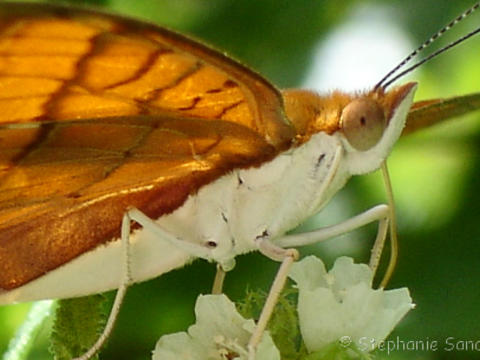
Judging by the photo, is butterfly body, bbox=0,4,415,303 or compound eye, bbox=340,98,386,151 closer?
butterfly body, bbox=0,4,415,303

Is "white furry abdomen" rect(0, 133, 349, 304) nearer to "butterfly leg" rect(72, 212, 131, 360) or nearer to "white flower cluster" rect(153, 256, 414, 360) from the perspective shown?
"butterfly leg" rect(72, 212, 131, 360)

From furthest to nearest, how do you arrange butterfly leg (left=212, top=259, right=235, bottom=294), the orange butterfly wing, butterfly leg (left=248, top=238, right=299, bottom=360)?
butterfly leg (left=212, top=259, right=235, bottom=294) < butterfly leg (left=248, top=238, right=299, bottom=360) < the orange butterfly wing

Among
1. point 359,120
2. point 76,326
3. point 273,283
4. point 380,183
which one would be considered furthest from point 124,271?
point 380,183

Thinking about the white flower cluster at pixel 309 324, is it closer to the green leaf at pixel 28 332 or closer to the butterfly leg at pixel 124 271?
the butterfly leg at pixel 124 271

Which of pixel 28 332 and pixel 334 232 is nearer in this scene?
pixel 334 232

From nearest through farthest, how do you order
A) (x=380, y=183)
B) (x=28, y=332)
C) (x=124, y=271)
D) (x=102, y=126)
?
1. (x=102, y=126)
2. (x=124, y=271)
3. (x=28, y=332)
4. (x=380, y=183)

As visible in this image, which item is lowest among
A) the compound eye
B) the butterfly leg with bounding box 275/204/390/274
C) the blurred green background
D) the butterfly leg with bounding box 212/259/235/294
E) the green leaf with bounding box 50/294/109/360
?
the green leaf with bounding box 50/294/109/360

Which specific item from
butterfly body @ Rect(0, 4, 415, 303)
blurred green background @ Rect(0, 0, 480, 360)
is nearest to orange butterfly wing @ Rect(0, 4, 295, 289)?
butterfly body @ Rect(0, 4, 415, 303)

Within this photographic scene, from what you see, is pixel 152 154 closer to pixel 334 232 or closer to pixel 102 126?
pixel 102 126
